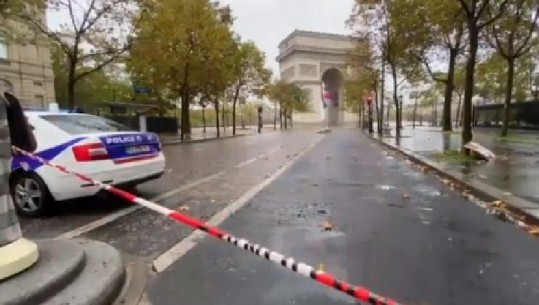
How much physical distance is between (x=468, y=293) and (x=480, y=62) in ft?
130

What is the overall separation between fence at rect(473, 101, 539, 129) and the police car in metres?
31.4

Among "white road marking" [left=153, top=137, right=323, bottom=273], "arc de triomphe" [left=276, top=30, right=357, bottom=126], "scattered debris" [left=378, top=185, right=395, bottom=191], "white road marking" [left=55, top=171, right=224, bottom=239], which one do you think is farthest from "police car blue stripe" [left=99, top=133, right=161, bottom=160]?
"arc de triomphe" [left=276, top=30, right=357, bottom=126]

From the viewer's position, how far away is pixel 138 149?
8523 millimetres

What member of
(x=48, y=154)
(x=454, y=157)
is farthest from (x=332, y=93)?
(x=48, y=154)

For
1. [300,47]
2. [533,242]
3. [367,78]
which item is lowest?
[533,242]

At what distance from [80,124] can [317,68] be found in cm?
9095

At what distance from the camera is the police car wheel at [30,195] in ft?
24.5

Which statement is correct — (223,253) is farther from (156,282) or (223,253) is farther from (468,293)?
(468,293)

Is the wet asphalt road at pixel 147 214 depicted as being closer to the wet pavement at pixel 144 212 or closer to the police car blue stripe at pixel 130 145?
the wet pavement at pixel 144 212

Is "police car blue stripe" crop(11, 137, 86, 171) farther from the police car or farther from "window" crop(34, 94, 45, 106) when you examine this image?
"window" crop(34, 94, 45, 106)

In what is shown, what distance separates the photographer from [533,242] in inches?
233

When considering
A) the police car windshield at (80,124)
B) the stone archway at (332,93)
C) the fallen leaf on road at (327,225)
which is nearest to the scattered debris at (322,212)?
the fallen leaf on road at (327,225)

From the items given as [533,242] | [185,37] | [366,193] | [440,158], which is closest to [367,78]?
[185,37]

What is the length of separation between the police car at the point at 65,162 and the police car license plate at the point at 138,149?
16mm
